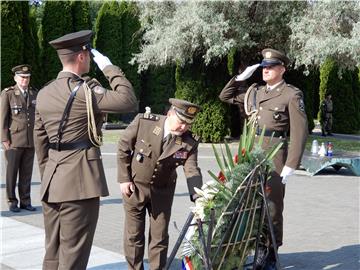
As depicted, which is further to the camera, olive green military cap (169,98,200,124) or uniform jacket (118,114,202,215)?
uniform jacket (118,114,202,215)

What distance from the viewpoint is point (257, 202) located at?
418cm

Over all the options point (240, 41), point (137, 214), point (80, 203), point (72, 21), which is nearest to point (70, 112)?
point (80, 203)

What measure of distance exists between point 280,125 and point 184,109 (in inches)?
59.3

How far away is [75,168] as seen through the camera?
12.1 ft

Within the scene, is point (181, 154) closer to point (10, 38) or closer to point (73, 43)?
point (73, 43)

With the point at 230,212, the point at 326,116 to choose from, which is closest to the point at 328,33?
the point at 326,116

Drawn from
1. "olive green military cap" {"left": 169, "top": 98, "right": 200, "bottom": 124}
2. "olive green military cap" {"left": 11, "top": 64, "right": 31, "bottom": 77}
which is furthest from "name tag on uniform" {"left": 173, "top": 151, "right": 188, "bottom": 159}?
"olive green military cap" {"left": 11, "top": 64, "right": 31, "bottom": 77}

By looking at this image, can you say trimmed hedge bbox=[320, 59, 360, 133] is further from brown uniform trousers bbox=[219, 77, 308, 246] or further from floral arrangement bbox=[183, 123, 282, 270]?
floral arrangement bbox=[183, 123, 282, 270]

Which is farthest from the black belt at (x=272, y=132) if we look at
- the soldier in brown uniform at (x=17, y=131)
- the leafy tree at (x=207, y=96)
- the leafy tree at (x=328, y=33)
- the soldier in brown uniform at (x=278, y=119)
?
the leafy tree at (x=207, y=96)

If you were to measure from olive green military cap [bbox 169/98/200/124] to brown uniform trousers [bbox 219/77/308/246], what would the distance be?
1244 millimetres

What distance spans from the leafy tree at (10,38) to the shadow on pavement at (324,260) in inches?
728

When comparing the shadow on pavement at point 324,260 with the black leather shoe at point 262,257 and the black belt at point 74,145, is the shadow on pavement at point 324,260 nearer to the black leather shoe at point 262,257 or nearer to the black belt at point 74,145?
the black leather shoe at point 262,257

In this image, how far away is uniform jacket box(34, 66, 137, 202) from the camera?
11.7 ft

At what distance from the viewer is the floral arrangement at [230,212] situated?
3805 millimetres
